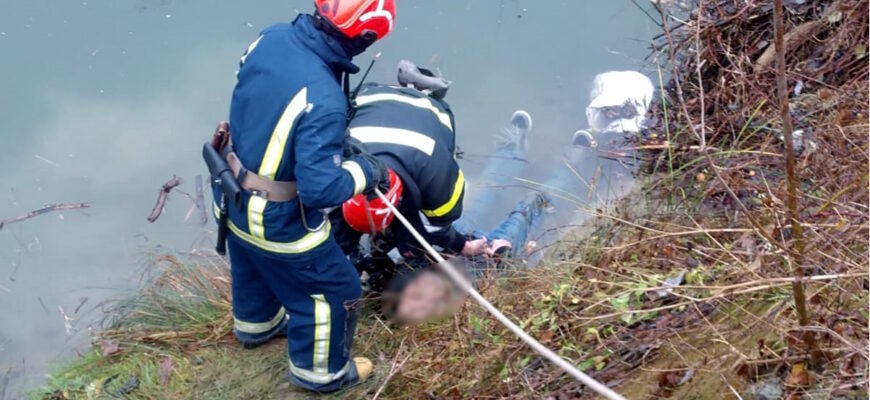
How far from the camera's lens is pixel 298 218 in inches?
114

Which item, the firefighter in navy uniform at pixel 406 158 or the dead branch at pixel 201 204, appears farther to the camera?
the dead branch at pixel 201 204

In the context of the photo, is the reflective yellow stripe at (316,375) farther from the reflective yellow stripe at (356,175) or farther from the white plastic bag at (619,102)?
the white plastic bag at (619,102)

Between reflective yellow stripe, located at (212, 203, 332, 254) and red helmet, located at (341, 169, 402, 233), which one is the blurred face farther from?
reflective yellow stripe, located at (212, 203, 332, 254)

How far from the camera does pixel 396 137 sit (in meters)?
3.31

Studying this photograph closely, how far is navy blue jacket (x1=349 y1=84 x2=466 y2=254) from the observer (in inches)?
130

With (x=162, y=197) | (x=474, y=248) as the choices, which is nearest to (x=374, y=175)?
(x=474, y=248)

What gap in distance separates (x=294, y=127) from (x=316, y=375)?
1.16 meters

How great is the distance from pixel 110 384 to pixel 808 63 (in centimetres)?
372

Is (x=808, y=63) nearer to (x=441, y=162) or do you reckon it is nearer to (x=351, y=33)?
(x=441, y=162)

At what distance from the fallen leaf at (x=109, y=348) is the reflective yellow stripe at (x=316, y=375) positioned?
0.96 meters

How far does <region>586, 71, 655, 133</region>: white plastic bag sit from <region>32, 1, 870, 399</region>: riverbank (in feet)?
0.90

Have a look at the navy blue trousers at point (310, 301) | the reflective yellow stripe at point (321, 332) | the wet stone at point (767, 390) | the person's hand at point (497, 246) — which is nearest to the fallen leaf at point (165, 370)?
the navy blue trousers at point (310, 301)

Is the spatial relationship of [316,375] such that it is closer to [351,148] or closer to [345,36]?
[351,148]

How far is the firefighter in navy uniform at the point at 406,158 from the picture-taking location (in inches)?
130
